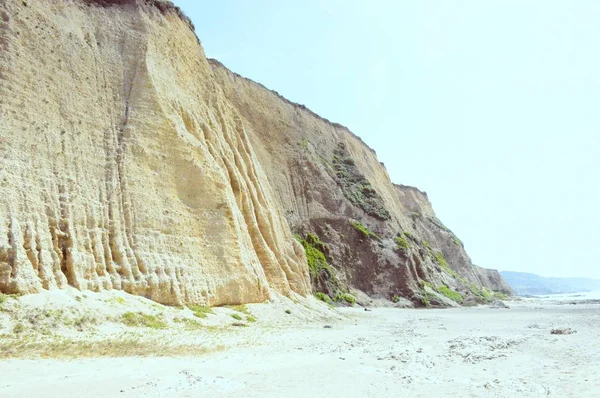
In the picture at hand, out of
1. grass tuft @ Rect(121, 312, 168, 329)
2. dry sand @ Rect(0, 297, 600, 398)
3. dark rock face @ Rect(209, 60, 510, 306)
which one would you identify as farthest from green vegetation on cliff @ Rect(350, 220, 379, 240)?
grass tuft @ Rect(121, 312, 168, 329)

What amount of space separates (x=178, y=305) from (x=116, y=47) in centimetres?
1229

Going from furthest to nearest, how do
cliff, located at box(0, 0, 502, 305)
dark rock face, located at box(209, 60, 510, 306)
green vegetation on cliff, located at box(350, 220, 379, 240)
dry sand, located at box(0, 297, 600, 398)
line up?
1. green vegetation on cliff, located at box(350, 220, 379, 240)
2. dark rock face, located at box(209, 60, 510, 306)
3. cliff, located at box(0, 0, 502, 305)
4. dry sand, located at box(0, 297, 600, 398)

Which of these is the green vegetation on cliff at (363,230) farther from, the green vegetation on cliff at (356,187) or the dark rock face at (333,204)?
the green vegetation on cliff at (356,187)

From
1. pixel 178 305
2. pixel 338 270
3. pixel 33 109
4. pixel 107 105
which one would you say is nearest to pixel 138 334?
pixel 178 305

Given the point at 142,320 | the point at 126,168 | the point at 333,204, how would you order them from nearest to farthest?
1. the point at 142,320
2. the point at 126,168
3. the point at 333,204

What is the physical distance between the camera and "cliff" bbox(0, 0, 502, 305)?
15.8m

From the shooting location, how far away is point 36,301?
44.6 ft

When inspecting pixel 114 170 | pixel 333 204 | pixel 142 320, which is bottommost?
pixel 142 320

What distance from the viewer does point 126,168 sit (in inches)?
770

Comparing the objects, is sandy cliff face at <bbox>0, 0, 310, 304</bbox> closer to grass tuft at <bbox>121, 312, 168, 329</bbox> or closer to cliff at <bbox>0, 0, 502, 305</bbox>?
cliff at <bbox>0, 0, 502, 305</bbox>

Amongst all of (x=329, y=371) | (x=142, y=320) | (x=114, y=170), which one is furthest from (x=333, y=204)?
(x=329, y=371)

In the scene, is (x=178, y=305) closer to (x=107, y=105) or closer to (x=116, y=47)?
(x=107, y=105)

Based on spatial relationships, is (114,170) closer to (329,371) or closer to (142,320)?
(142,320)

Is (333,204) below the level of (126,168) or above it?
above
